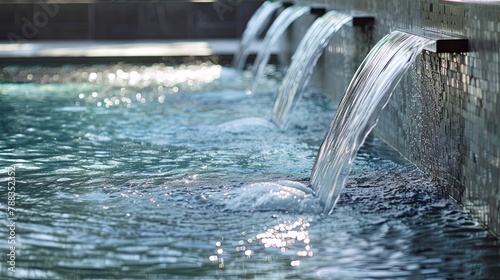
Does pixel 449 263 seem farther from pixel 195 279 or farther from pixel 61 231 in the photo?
pixel 61 231

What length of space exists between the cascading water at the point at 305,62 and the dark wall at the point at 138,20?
258 inches

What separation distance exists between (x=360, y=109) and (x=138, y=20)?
33.9 ft

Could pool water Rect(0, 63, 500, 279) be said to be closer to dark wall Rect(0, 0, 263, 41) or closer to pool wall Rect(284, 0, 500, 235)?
pool wall Rect(284, 0, 500, 235)

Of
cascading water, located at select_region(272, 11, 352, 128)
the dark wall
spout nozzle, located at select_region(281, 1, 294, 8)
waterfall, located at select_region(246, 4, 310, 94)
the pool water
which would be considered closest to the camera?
the pool water

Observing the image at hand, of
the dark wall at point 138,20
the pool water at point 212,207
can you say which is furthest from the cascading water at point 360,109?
the dark wall at point 138,20

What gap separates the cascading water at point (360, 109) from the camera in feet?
16.4

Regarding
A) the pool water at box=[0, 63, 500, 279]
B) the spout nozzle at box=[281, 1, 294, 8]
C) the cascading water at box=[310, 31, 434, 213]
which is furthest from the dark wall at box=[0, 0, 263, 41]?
the cascading water at box=[310, 31, 434, 213]

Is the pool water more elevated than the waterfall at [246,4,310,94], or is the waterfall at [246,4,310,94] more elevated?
the waterfall at [246,4,310,94]

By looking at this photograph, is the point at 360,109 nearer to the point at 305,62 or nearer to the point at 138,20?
the point at 305,62

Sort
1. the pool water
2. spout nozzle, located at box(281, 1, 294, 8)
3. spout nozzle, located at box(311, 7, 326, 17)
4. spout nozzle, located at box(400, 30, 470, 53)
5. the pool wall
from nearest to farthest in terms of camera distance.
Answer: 1. the pool water
2. the pool wall
3. spout nozzle, located at box(400, 30, 470, 53)
4. spout nozzle, located at box(311, 7, 326, 17)
5. spout nozzle, located at box(281, 1, 294, 8)

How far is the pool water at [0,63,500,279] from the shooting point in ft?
13.0

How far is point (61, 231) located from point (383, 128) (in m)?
3.34

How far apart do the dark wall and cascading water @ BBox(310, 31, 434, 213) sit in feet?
31.0

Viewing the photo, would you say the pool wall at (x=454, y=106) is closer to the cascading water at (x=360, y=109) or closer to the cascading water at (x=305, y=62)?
the cascading water at (x=360, y=109)
